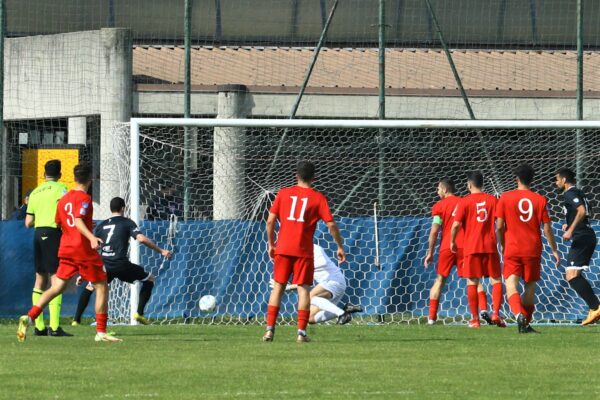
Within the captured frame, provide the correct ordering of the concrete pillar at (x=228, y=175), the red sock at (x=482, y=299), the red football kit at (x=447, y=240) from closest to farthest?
1. the red sock at (x=482, y=299)
2. the red football kit at (x=447, y=240)
3. the concrete pillar at (x=228, y=175)

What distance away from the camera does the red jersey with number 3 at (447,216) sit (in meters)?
17.3

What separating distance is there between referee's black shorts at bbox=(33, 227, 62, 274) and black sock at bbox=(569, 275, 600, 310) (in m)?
6.54

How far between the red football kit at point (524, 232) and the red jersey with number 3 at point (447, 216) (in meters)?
1.91

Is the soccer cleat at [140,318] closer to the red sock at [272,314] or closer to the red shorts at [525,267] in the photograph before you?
the red sock at [272,314]

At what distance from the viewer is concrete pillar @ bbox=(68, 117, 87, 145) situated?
2150cm

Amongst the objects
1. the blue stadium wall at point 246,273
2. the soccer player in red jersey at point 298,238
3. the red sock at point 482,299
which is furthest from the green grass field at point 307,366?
the blue stadium wall at point 246,273

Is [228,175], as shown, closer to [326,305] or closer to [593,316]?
[326,305]

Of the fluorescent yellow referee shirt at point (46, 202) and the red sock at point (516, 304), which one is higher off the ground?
the fluorescent yellow referee shirt at point (46, 202)

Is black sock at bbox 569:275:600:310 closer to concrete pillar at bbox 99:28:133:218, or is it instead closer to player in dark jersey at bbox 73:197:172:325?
player in dark jersey at bbox 73:197:172:325

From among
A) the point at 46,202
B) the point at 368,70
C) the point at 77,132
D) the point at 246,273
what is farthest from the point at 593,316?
the point at 77,132

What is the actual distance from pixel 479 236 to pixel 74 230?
18.4ft

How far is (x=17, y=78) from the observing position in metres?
22.0

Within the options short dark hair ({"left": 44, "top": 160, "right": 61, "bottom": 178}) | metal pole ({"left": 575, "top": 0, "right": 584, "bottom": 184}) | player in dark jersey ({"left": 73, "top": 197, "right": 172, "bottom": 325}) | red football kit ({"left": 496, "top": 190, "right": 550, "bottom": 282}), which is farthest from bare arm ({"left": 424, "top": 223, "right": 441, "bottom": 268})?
short dark hair ({"left": 44, "top": 160, "right": 61, "bottom": 178})

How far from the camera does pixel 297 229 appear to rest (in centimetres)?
1363
